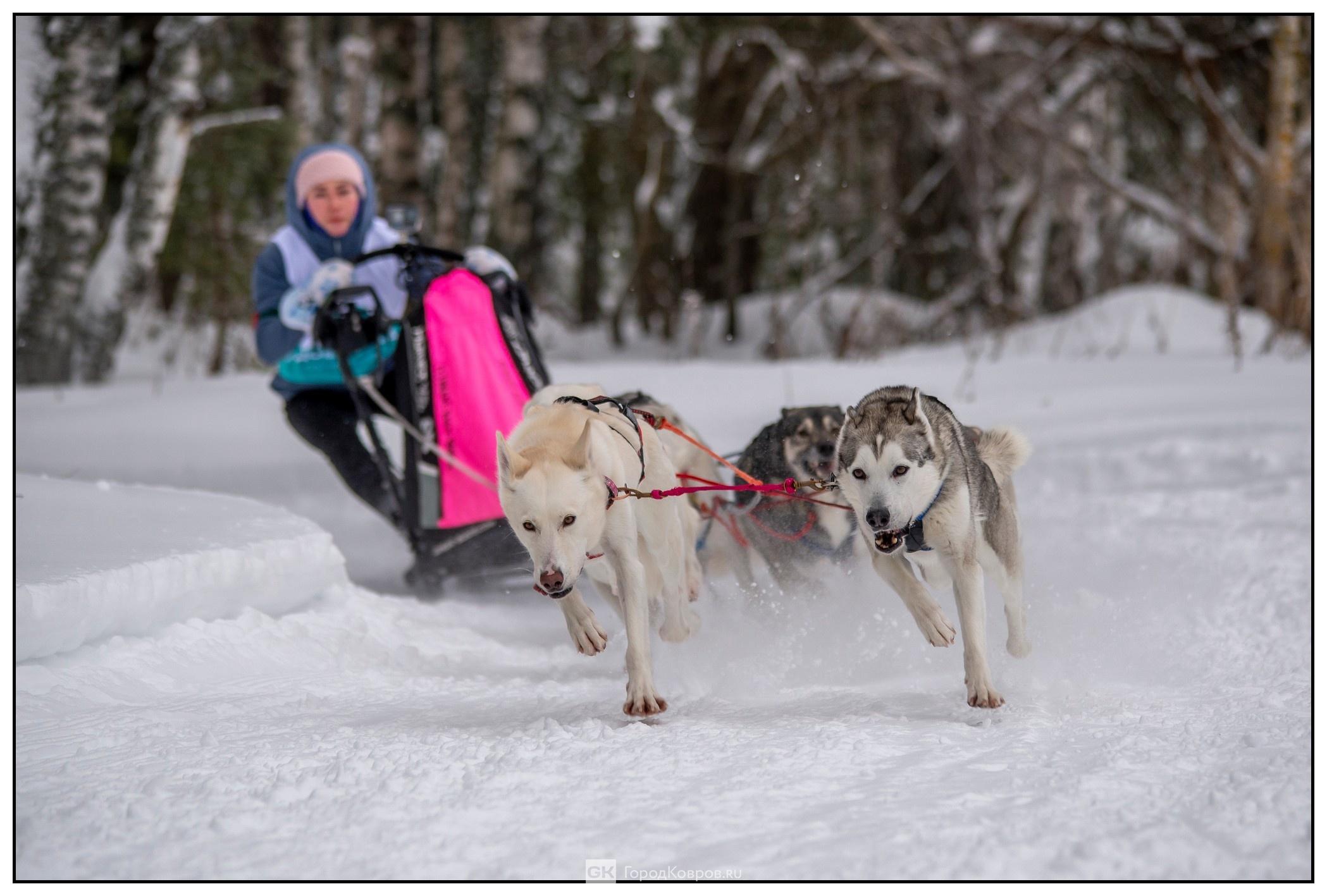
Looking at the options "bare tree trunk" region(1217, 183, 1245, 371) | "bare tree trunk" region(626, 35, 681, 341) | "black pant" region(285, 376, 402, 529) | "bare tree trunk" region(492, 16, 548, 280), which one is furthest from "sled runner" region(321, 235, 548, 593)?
"bare tree trunk" region(626, 35, 681, 341)

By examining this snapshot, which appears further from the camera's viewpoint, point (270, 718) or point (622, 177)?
point (622, 177)

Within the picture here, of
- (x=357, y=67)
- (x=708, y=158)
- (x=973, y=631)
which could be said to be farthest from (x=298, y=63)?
(x=973, y=631)

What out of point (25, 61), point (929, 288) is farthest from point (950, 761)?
point (929, 288)

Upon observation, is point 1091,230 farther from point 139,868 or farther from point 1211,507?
point 139,868

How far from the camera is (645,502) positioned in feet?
10.3

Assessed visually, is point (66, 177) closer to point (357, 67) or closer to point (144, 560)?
point (144, 560)

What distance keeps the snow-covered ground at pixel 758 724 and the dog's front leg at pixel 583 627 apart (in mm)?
184

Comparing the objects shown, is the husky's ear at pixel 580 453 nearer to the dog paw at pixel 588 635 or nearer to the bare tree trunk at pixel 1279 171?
the dog paw at pixel 588 635

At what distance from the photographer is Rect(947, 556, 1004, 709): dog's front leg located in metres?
2.88

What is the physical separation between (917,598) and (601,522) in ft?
2.93

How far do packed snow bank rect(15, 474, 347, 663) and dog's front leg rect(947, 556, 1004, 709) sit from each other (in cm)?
233

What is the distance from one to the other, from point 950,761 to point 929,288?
43.6 feet

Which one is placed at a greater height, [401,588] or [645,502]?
[645,502]

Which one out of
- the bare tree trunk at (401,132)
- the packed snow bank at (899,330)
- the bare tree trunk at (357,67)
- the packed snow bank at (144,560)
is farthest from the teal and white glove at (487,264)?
the bare tree trunk at (357,67)
